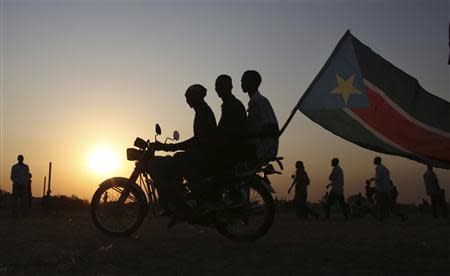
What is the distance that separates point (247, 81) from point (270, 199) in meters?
1.61

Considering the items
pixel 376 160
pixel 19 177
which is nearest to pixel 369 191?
pixel 376 160

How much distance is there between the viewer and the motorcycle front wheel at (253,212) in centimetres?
764

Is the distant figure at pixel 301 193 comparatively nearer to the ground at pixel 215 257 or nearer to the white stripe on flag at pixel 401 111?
the white stripe on flag at pixel 401 111

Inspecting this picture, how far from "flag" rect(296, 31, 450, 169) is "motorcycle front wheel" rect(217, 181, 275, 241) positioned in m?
2.07

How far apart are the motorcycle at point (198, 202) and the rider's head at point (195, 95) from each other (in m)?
0.47

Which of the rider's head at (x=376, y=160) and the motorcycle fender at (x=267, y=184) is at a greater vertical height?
the rider's head at (x=376, y=160)

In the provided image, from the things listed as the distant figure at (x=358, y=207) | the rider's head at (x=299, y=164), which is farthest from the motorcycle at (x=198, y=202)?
the distant figure at (x=358, y=207)

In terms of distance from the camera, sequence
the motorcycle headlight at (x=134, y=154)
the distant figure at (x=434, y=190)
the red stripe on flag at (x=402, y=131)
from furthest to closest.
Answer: the distant figure at (x=434, y=190) < the red stripe on flag at (x=402, y=131) < the motorcycle headlight at (x=134, y=154)

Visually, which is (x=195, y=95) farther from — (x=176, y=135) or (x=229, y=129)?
(x=229, y=129)

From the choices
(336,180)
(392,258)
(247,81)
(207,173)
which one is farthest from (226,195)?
(336,180)

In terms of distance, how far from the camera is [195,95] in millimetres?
7773

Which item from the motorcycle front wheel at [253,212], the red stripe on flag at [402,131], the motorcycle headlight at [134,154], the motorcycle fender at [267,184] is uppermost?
the red stripe on flag at [402,131]

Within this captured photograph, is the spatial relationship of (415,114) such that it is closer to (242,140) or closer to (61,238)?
(242,140)

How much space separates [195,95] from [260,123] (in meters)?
0.93
